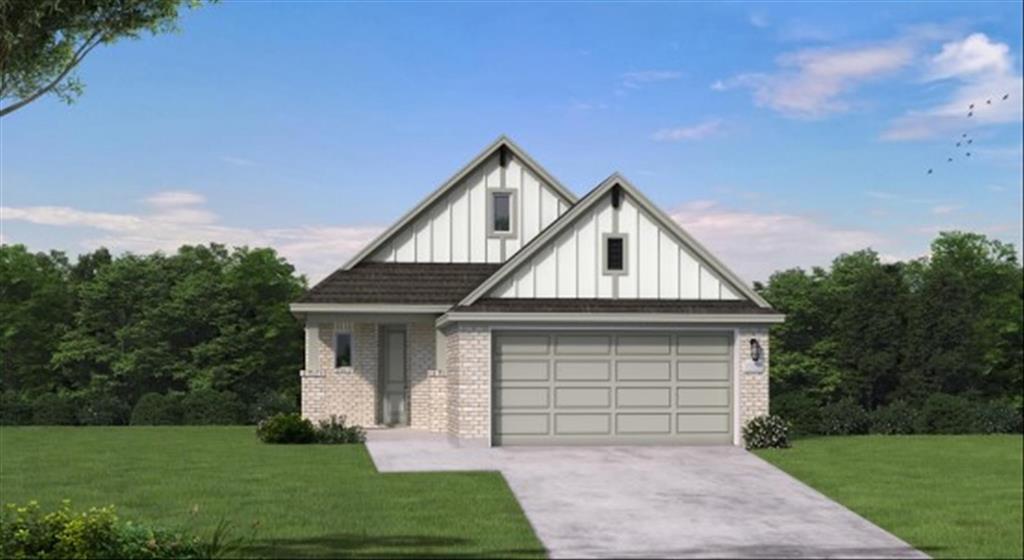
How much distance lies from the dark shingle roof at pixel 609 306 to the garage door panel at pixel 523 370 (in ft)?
3.67

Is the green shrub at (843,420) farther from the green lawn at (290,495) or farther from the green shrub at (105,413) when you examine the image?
the green shrub at (105,413)

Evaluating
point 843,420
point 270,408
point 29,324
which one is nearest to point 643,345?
point 843,420

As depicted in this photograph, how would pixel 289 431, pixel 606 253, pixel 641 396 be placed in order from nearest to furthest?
pixel 641 396 → pixel 606 253 → pixel 289 431

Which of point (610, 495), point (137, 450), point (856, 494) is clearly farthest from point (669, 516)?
point (137, 450)

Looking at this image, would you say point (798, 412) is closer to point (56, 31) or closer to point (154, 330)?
point (56, 31)

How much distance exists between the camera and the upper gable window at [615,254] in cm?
2548

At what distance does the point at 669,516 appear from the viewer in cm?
1706

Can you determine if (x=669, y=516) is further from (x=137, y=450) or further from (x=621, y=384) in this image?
(x=137, y=450)

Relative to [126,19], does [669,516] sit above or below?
below

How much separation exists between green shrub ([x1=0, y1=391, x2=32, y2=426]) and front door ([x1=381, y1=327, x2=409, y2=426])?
1599 centimetres

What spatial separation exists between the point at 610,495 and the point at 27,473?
1124 cm

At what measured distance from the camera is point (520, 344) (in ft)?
81.5

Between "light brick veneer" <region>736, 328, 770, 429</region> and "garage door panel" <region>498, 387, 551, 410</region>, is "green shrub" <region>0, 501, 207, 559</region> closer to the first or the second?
"garage door panel" <region>498, 387, 551, 410</region>

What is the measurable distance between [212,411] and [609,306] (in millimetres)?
18477
